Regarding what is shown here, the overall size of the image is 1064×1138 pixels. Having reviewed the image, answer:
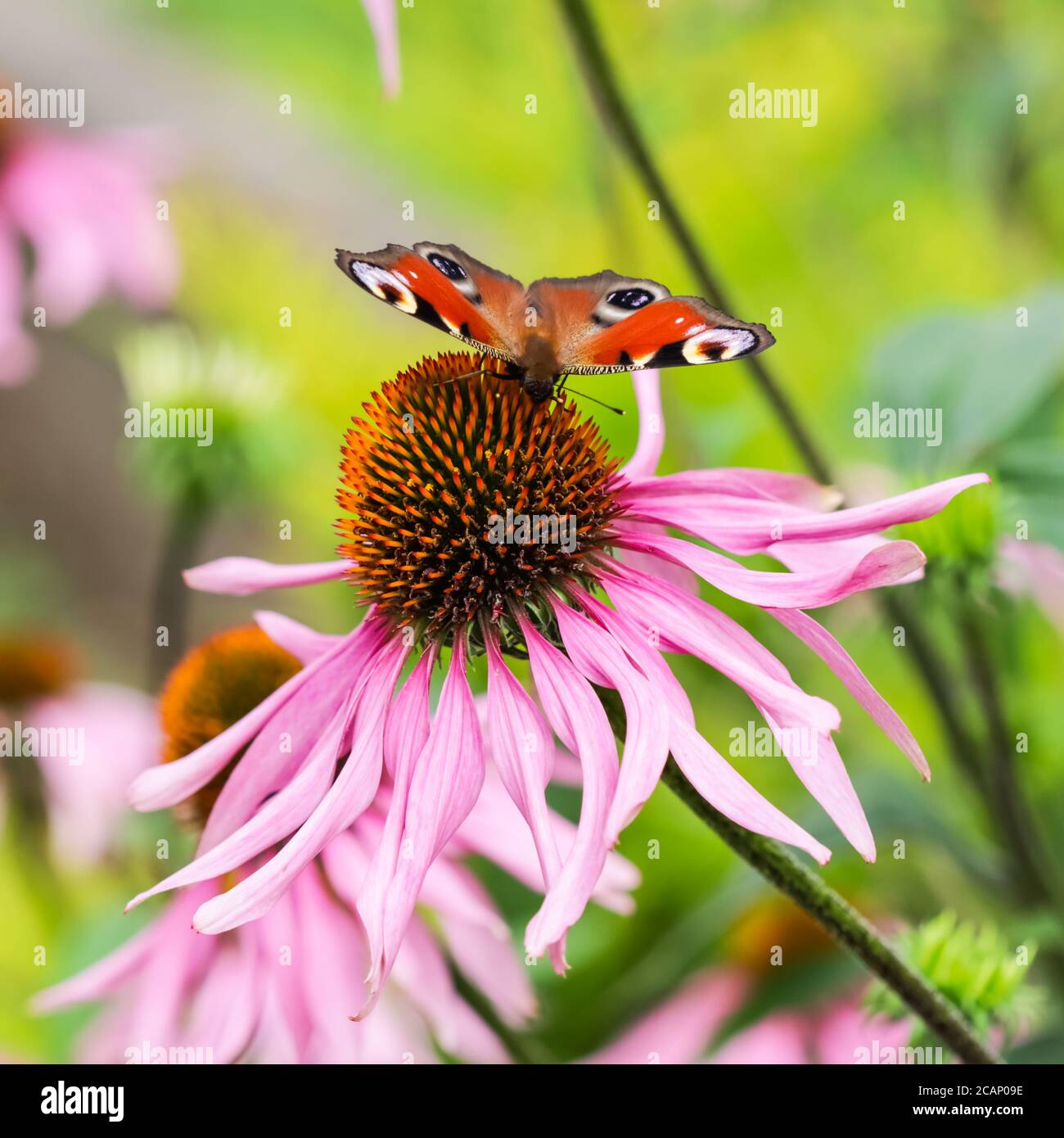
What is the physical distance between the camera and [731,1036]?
78 centimetres

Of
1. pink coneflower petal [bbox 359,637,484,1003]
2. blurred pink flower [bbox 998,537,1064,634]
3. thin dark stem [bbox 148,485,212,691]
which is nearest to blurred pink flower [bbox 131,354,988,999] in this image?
pink coneflower petal [bbox 359,637,484,1003]

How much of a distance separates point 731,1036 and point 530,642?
1.44 ft

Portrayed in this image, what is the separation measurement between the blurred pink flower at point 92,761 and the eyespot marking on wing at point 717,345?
623 mm

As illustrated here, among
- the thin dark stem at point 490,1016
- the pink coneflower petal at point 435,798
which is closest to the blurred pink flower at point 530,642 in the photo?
the pink coneflower petal at point 435,798

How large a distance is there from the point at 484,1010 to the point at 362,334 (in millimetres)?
1417

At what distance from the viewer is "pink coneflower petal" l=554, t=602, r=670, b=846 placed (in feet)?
1.23

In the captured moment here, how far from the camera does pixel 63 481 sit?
2.20 metres

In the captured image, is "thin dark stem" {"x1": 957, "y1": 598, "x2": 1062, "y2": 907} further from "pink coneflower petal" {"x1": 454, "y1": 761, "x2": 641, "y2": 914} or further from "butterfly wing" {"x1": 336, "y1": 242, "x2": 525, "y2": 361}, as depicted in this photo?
"butterfly wing" {"x1": 336, "y1": 242, "x2": 525, "y2": 361}

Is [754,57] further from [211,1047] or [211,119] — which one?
[211,119]

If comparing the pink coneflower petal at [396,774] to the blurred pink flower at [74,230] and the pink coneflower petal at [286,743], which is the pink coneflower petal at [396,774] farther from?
the blurred pink flower at [74,230]

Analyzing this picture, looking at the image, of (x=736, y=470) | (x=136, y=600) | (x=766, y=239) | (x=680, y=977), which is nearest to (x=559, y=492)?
(x=736, y=470)

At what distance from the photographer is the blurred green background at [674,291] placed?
2.55 ft

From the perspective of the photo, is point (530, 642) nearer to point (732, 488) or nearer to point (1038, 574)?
point (732, 488)

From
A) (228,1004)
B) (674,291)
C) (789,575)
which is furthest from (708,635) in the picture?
(674,291)
